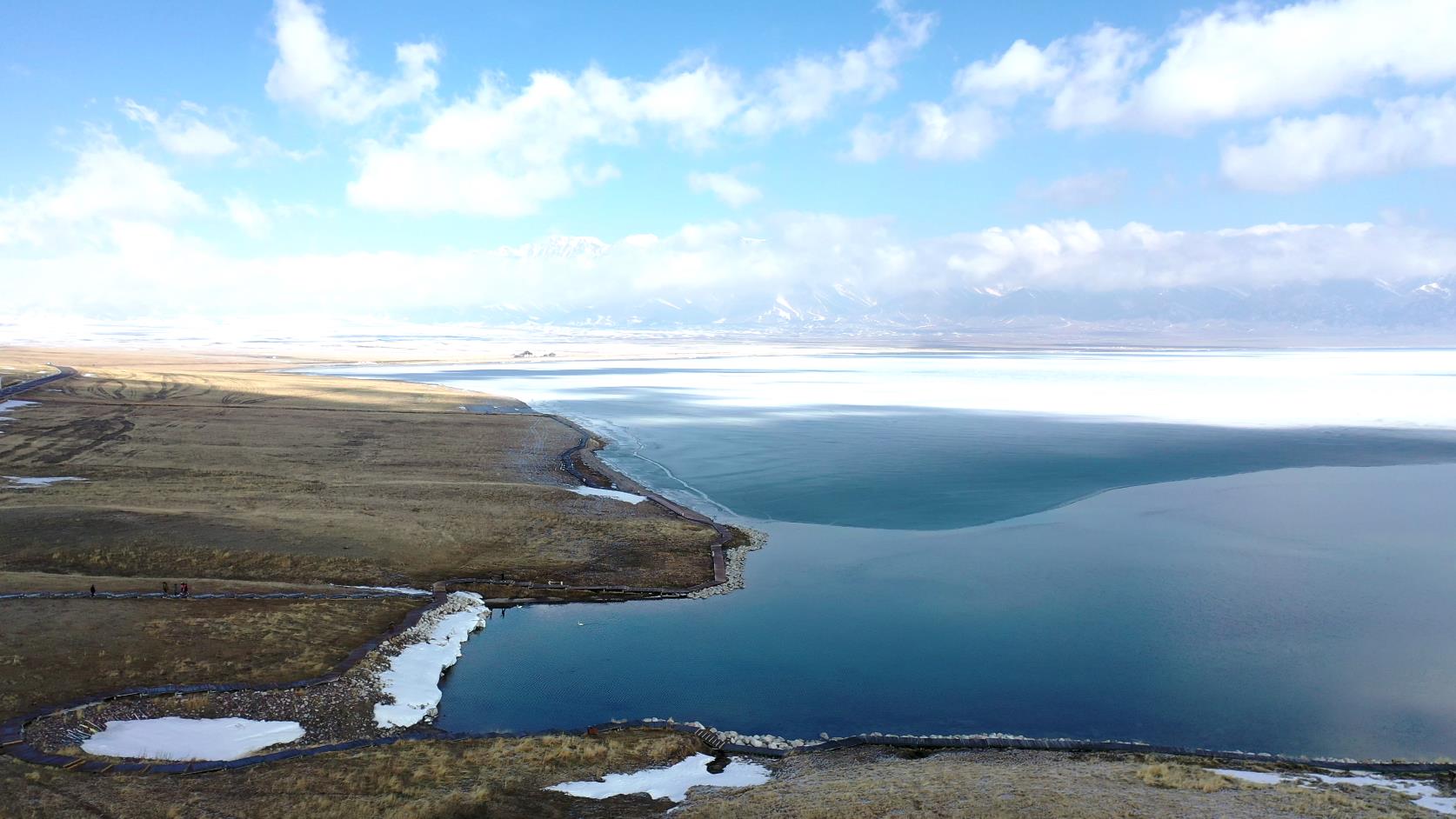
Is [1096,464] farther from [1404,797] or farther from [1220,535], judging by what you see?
[1404,797]

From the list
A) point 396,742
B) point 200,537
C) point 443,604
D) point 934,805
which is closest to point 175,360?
point 200,537

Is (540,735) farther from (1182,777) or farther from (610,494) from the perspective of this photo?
(610,494)

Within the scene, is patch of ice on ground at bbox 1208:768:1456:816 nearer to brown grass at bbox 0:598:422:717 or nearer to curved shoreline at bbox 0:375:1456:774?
curved shoreline at bbox 0:375:1456:774

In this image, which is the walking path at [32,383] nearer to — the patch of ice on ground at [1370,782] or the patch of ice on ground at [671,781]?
the patch of ice on ground at [671,781]

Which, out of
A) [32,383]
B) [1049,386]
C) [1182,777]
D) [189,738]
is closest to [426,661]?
[189,738]

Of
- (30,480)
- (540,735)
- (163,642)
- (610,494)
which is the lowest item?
(540,735)

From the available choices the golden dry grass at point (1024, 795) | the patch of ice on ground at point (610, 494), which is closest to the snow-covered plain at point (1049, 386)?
the patch of ice on ground at point (610, 494)

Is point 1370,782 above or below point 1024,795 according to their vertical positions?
above
